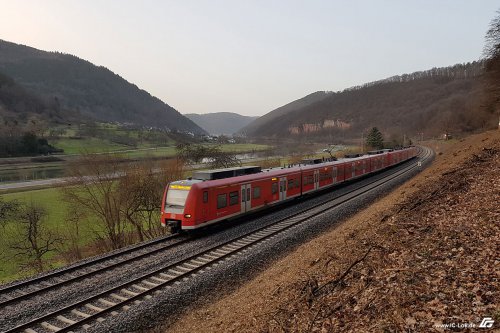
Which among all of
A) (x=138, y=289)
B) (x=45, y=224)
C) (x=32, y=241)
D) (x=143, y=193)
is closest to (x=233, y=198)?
(x=138, y=289)

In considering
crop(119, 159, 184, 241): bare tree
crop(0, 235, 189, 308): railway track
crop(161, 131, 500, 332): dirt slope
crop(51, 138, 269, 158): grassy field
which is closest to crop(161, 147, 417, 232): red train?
crop(0, 235, 189, 308): railway track

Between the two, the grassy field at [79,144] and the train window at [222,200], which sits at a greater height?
the grassy field at [79,144]

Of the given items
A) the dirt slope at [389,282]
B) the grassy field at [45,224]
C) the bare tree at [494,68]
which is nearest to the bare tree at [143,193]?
the grassy field at [45,224]

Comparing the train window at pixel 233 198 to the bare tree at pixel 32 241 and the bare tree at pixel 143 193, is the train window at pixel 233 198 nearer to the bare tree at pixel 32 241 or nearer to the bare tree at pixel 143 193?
the bare tree at pixel 143 193

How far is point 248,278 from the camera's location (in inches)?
509

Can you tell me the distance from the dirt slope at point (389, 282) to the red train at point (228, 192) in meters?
5.78

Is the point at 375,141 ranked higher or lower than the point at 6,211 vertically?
higher

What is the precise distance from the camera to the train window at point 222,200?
60.8 ft

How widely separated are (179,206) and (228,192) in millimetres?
2944

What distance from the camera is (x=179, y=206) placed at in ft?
57.4

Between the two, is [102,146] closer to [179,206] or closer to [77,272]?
[179,206]

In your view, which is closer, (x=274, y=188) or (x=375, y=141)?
(x=274, y=188)

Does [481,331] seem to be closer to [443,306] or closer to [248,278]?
[443,306]

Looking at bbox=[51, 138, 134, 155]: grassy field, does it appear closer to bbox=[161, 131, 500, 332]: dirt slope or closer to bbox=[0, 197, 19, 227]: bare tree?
bbox=[0, 197, 19, 227]: bare tree
